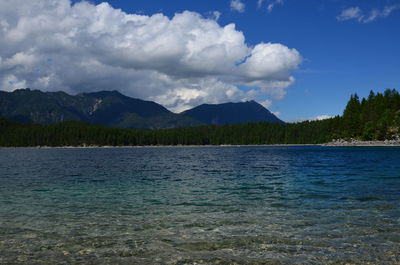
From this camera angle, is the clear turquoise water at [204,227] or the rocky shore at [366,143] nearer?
the clear turquoise water at [204,227]

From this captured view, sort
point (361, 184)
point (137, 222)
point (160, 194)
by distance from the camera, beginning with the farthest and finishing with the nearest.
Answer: point (361, 184), point (160, 194), point (137, 222)

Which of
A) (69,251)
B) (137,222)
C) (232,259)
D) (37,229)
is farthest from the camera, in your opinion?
(137,222)

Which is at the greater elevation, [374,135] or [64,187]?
[374,135]

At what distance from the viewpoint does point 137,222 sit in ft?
65.0

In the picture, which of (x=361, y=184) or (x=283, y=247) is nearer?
(x=283, y=247)

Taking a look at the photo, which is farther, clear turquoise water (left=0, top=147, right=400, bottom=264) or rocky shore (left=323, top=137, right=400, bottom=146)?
rocky shore (left=323, top=137, right=400, bottom=146)

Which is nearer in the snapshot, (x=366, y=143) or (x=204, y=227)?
(x=204, y=227)

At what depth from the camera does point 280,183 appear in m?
37.3

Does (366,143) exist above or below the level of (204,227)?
above

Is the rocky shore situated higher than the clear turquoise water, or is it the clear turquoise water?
the rocky shore

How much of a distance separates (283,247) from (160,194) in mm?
18009

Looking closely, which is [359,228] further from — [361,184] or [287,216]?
[361,184]

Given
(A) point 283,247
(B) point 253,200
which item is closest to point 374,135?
(B) point 253,200

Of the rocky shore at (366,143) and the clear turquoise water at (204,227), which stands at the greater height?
the rocky shore at (366,143)
